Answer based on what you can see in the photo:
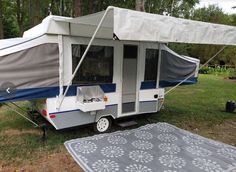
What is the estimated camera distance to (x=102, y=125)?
5.37m

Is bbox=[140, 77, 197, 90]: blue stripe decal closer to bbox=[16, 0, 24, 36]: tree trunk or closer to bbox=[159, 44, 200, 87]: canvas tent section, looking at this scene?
bbox=[159, 44, 200, 87]: canvas tent section

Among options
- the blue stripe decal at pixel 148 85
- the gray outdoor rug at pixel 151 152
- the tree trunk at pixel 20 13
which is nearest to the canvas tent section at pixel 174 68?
the blue stripe decal at pixel 148 85

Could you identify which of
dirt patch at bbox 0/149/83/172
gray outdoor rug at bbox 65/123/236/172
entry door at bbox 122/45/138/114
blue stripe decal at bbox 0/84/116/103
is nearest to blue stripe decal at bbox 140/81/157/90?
entry door at bbox 122/45/138/114

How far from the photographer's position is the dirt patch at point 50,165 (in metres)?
3.71

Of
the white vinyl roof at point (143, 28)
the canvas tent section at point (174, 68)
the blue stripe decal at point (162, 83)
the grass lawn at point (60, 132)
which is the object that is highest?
the white vinyl roof at point (143, 28)

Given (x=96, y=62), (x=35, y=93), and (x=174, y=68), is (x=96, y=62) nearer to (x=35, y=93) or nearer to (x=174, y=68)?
(x=35, y=93)

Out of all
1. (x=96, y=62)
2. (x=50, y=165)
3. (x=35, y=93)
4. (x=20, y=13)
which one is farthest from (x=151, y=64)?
(x=20, y=13)

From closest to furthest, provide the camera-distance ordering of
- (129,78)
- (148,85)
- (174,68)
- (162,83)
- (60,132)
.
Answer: (60,132), (129,78), (148,85), (162,83), (174,68)

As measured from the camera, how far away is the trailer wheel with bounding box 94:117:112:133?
529 centimetres

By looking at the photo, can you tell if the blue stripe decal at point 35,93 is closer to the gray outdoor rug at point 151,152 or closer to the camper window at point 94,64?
the camper window at point 94,64

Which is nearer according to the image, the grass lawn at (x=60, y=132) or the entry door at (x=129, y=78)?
the grass lawn at (x=60, y=132)

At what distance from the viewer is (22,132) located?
5219mm

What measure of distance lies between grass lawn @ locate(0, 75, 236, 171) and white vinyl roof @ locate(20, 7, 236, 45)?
7.16ft

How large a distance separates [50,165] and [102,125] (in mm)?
1743
